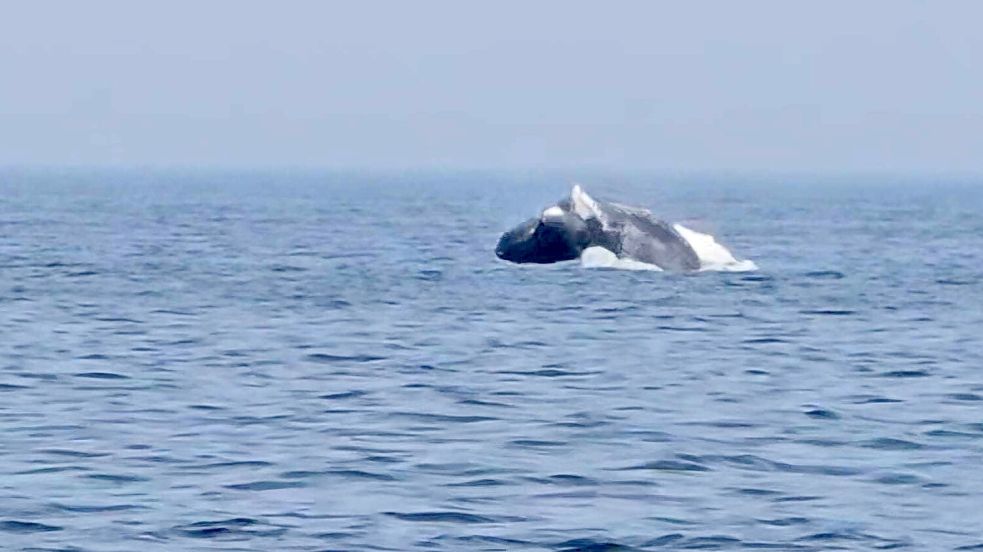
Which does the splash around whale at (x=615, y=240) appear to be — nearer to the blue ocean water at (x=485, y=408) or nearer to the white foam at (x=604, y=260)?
the white foam at (x=604, y=260)

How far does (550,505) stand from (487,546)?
1.63 m

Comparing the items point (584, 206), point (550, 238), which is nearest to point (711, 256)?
point (584, 206)

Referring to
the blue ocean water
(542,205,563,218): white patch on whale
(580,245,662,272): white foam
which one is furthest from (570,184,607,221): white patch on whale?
the blue ocean water

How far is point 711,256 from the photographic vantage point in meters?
46.0

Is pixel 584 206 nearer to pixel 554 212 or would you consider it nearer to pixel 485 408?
pixel 554 212

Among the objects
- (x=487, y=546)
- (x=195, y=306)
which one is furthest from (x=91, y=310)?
(x=487, y=546)

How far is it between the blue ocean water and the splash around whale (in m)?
0.96

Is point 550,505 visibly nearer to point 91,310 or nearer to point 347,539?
point 347,539

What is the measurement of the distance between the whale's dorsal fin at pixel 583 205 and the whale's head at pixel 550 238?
0.14 meters

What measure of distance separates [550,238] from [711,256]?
150 inches

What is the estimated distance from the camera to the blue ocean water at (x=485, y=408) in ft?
54.0

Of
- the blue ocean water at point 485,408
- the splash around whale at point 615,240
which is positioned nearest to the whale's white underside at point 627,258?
the splash around whale at point 615,240

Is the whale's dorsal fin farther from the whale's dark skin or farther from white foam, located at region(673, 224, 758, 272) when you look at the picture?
white foam, located at region(673, 224, 758, 272)

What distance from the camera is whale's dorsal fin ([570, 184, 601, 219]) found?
1740 inches
